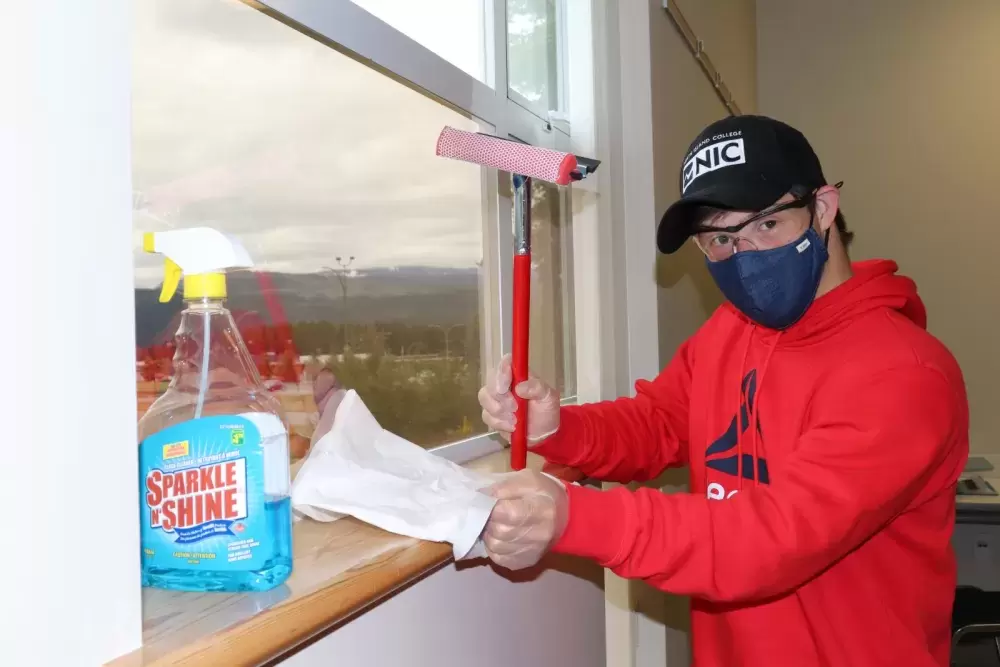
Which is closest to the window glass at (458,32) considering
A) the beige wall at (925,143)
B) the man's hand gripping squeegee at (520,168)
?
the man's hand gripping squeegee at (520,168)

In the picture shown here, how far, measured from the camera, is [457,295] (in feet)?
4.06

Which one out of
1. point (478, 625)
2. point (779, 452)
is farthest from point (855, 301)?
point (478, 625)

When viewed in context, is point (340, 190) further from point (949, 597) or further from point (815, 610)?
point (949, 597)

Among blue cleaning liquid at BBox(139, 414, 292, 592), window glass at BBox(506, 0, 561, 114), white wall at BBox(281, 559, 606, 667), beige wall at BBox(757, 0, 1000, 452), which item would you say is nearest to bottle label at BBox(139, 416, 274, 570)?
blue cleaning liquid at BBox(139, 414, 292, 592)

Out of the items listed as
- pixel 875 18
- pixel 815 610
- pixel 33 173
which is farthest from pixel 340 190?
pixel 875 18

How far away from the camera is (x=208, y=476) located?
1.94 ft

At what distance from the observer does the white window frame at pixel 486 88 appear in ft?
2.83

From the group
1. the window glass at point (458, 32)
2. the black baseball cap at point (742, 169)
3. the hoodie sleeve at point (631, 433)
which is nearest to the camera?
the black baseball cap at point (742, 169)

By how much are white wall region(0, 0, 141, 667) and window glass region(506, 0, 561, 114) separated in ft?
3.18

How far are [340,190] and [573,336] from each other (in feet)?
2.20

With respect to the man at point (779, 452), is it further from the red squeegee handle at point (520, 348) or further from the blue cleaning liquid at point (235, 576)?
the blue cleaning liquid at point (235, 576)

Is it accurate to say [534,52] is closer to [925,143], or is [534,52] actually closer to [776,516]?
[776,516]

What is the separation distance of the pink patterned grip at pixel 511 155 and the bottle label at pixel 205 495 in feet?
1.41

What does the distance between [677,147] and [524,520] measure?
1343mm
